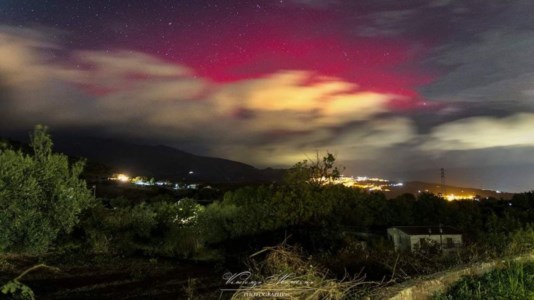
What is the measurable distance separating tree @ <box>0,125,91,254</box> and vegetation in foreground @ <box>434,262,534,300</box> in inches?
379

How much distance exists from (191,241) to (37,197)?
7512 millimetres

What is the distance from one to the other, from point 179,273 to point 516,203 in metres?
34.8

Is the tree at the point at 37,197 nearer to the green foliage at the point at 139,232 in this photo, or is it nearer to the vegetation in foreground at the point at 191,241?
the vegetation in foreground at the point at 191,241

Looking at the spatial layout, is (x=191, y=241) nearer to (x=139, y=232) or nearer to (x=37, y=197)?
(x=139, y=232)

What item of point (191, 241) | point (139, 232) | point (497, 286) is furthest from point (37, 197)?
point (497, 286)

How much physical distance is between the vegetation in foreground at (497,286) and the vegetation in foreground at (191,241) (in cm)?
69

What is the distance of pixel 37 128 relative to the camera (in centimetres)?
1285

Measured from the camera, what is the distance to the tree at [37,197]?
11.0 m

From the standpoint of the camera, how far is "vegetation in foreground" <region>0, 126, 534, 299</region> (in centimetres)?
789

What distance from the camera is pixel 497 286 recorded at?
609 centimetres

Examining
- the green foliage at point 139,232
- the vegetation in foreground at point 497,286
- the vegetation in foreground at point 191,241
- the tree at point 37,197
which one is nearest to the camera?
the vegetation in foreground at point 497,286

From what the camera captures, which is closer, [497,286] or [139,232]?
[497,286]

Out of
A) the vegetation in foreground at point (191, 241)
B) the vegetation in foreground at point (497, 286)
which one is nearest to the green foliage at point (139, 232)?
the vegetation in foreground at point (191, 241)

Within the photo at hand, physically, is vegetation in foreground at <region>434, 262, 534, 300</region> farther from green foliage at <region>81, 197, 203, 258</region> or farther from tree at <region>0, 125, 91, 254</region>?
green foliage at <region>81, 197, 203, 258</region>
